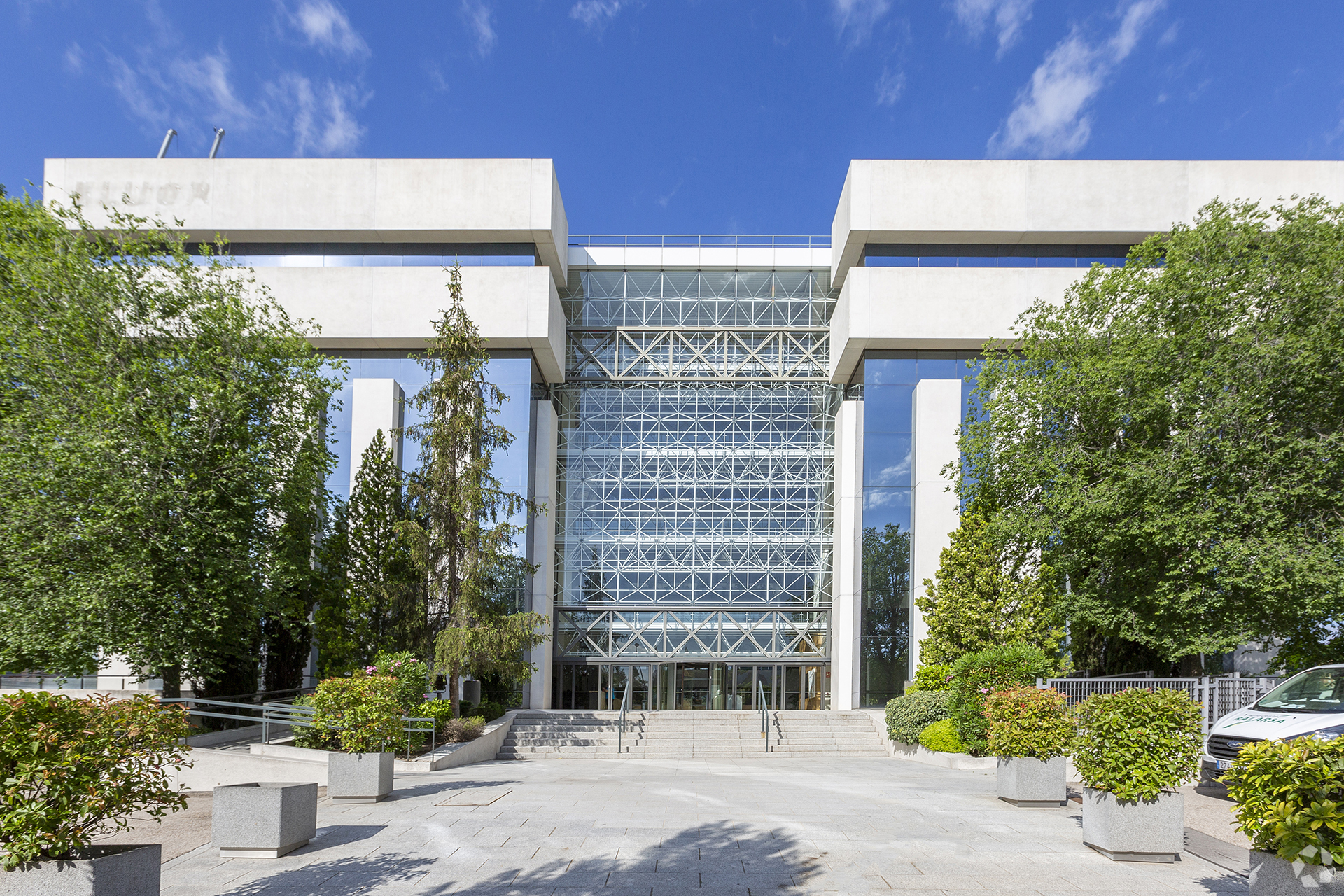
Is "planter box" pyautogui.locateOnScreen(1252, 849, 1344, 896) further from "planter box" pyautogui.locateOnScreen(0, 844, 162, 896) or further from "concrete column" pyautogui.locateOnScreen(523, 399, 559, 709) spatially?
"concrete column" pyautogui.locateOnScreen(523, 399, 559, 709)

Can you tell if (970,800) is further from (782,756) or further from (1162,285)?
(1162,285)

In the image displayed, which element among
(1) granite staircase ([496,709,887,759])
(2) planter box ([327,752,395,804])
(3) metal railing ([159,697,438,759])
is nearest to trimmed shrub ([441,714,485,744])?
(3) metal railing ([159,697,438,759])

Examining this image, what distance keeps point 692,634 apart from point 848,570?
612 cm

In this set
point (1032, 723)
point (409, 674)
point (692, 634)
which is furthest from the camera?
point (692, 634)

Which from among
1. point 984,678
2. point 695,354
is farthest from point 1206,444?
point 695,354

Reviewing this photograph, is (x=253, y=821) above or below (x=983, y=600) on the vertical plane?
below

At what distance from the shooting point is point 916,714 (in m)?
20.2

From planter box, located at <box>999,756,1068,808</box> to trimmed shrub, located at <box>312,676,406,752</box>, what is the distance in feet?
28.5

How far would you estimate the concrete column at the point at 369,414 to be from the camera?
84.4ft

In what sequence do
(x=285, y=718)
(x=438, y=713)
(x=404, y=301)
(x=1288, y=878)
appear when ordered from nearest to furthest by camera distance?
(x=1288, y=878), (x=285, y=718), (x=438, y=713), (x=404, y=301)

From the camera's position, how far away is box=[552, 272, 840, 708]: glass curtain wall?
1133 inches

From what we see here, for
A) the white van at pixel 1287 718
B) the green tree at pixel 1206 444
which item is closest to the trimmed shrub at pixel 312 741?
the white van at pixel 1287 718

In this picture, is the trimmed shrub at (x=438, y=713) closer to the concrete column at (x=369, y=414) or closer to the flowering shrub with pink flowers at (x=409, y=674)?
the flowering shrub with pink flowers at (x=409, y=674)

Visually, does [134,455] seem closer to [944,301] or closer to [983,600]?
[983,600]
